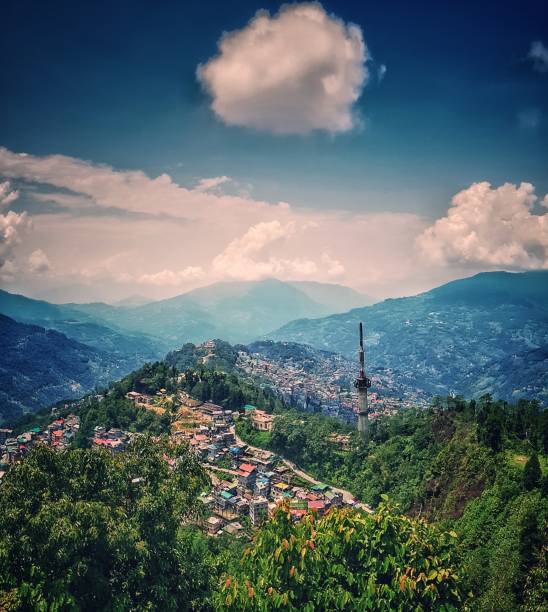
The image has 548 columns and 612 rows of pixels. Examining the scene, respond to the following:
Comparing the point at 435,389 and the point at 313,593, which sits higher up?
the point at 313,593

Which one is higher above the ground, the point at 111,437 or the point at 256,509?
the point at 111,437

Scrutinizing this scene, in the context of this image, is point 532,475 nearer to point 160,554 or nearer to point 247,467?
point 160,554

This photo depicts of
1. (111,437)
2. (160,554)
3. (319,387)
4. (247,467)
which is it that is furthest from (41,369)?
(160,554)

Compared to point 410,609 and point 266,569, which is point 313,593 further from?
point 410,609

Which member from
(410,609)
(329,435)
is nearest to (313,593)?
(410,609)

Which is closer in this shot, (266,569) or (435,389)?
Result: (266,569)

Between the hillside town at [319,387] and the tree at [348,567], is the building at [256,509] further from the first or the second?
the hillside town at [319,387]

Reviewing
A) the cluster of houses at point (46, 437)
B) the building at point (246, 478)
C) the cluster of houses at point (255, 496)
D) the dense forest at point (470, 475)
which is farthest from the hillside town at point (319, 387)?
the building at point (246, 478)

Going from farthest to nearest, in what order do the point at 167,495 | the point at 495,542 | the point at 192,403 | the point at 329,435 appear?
the point at 192,403 → the point at 329,435 → the point at 495,542 → the point at 167,495
